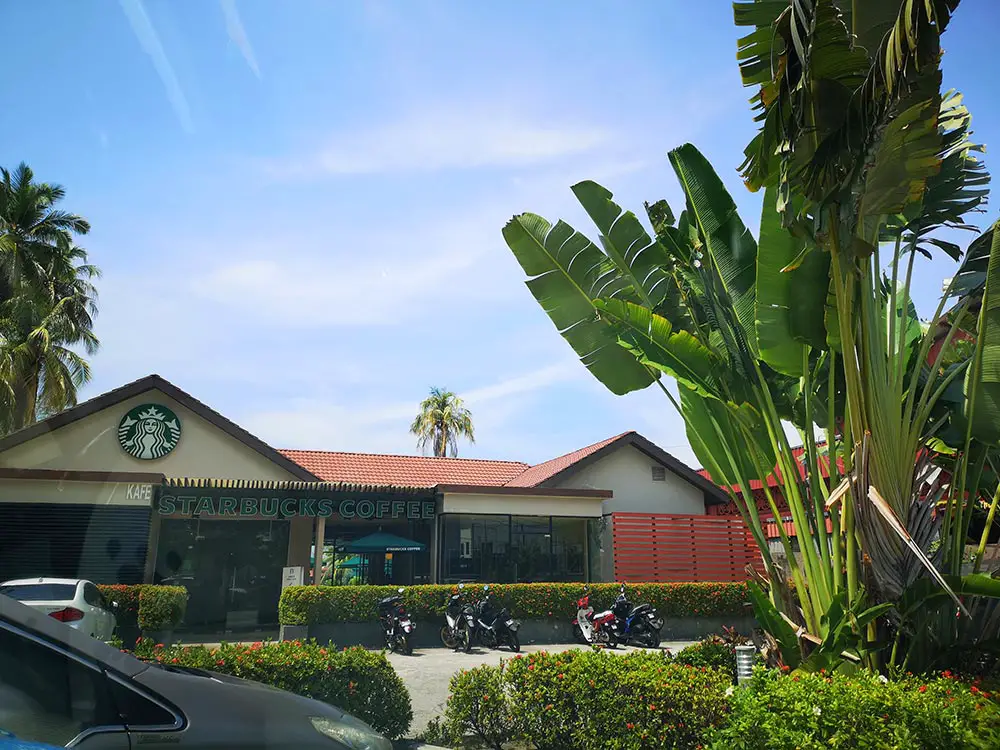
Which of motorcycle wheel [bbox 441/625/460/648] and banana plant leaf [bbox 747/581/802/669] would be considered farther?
motorcycle wheel [bbox 441/625/460/648]

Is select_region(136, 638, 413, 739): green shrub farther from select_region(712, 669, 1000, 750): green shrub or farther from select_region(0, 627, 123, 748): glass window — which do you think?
select_region(0, 627, 123, 748): glass window

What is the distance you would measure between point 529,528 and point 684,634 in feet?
16.9

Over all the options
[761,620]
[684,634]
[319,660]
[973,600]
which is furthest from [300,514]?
[973,600]

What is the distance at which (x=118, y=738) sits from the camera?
7.64 feet

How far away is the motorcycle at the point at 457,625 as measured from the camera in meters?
14.5

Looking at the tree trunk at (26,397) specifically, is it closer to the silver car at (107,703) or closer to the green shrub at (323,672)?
the green shrub at (323,672)

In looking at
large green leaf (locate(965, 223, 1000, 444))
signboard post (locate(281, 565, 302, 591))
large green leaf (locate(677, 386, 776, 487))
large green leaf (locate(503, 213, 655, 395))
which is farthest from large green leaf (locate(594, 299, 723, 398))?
signboard post (locate(281, 565, 302, 591))

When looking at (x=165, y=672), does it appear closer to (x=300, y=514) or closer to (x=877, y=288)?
(x=877, y=288)

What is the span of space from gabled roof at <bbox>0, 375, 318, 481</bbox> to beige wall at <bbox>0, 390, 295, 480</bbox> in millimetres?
146

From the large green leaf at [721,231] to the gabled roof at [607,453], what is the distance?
13.8m

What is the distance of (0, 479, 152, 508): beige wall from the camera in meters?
15.8

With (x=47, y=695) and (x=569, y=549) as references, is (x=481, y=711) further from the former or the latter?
(x=569, y=549)

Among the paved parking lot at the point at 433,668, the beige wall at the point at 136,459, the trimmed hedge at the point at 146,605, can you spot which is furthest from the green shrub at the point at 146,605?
the paved parking lot at the point at 433,668

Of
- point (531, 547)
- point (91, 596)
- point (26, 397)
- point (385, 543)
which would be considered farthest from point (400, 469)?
point (26, 397)
